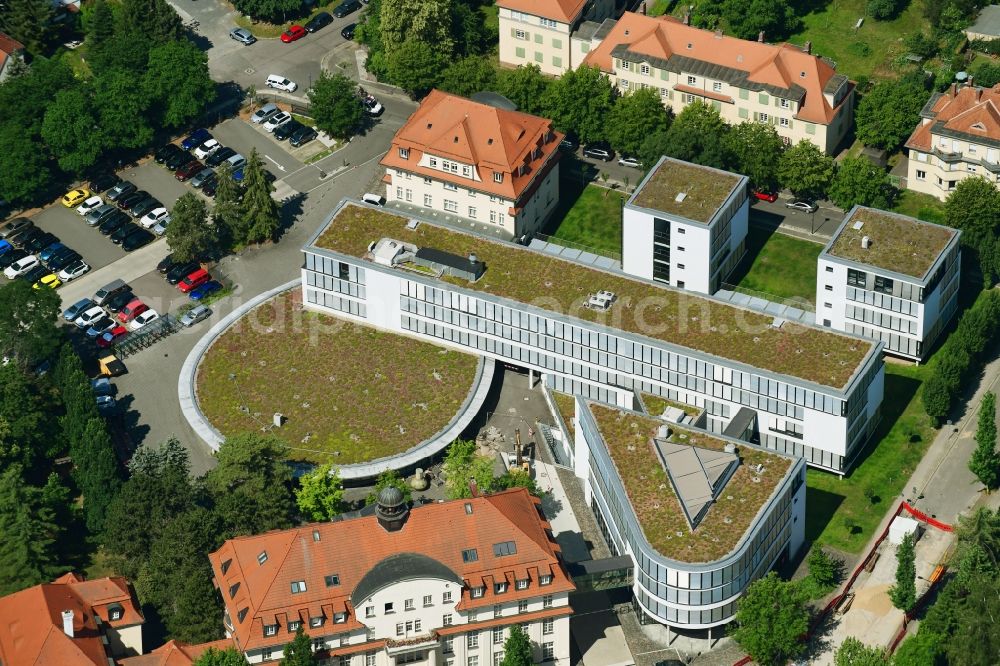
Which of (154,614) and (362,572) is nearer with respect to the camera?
(362,572)

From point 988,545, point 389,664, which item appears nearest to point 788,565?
point 988,545

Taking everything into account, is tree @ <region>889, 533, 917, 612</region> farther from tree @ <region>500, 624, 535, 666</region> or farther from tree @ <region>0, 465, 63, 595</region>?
tree @ <region>0, 465, 63, 595</region>

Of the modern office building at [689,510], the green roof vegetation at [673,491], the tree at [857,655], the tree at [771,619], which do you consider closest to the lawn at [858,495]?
the modern office building at [689,510]

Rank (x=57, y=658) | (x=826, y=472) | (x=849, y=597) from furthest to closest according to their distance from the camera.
A: (x=826, y=472) → (x=849, y=597) → (x=57, y=658)

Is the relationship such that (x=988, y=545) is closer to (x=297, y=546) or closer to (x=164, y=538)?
(x=297, y=546)

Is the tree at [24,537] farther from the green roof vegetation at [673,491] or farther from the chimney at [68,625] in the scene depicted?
the green roof vegetation at [673,491]

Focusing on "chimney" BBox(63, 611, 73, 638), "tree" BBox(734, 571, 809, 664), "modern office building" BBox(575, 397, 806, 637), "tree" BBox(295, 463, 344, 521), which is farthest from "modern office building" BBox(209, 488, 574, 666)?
"tree" BBox(734, 571, 809, 664)

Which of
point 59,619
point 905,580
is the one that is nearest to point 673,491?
point 905,580
